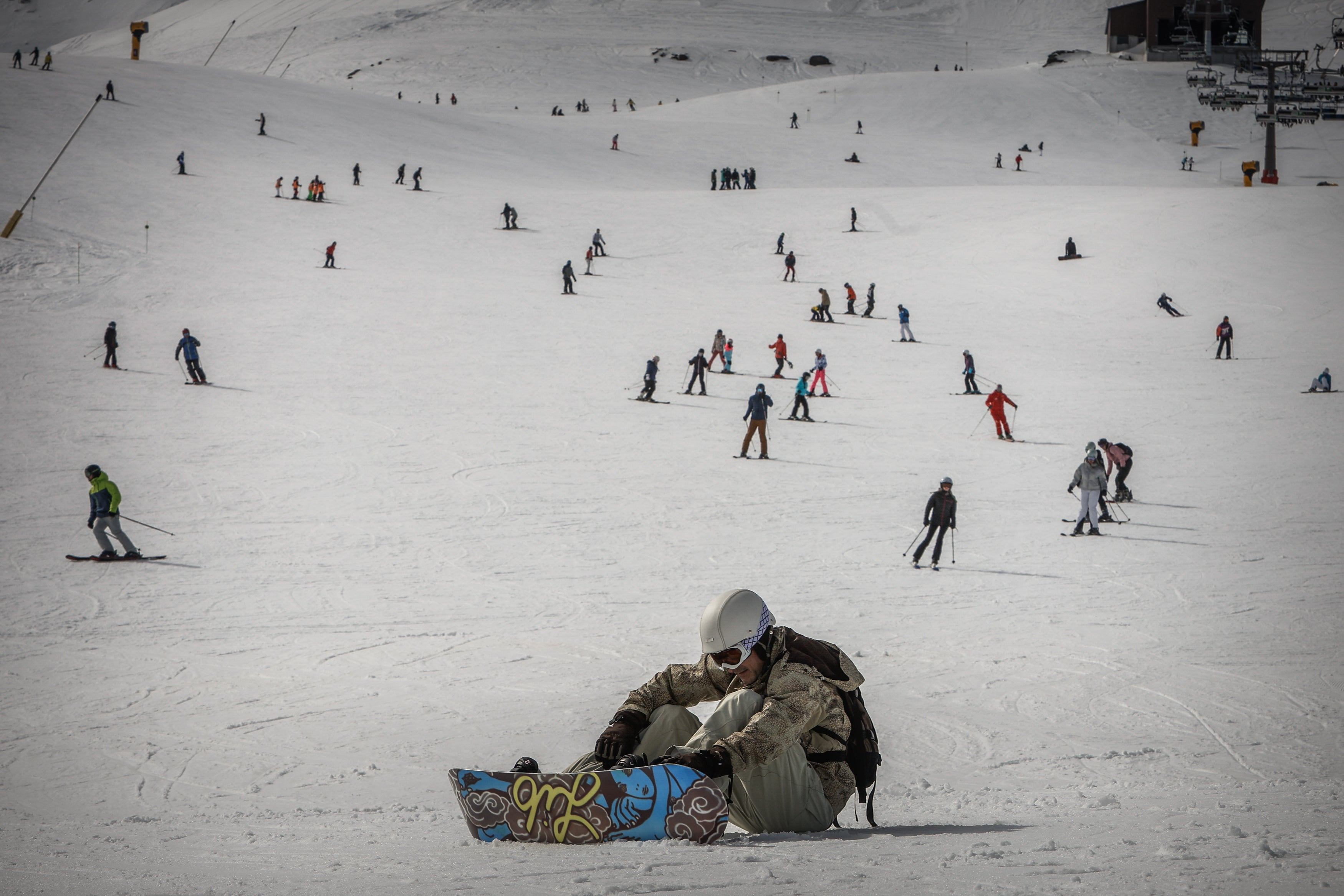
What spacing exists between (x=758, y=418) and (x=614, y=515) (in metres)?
4.10

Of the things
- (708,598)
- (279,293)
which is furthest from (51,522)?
(279,293)

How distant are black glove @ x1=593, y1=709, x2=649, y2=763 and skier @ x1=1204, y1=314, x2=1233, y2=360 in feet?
85.2

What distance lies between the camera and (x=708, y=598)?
10.7 metres

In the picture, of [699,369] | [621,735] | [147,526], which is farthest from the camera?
[699,369]

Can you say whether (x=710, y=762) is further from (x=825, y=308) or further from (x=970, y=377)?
(x=825, y=308)

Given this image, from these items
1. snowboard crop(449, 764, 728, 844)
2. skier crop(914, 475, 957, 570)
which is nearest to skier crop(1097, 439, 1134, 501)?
skier crop(914, 475, 957, 570)

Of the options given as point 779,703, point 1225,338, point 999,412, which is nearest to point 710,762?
point 779,703

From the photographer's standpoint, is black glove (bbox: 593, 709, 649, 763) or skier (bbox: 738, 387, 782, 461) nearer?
black glove (bbox: 593, 709, 649, 763)

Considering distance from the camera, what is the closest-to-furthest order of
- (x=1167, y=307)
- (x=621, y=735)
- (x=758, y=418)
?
1. (x=621, y=735)
2. (x=758, y=418)
3. (x=1167, y=307)

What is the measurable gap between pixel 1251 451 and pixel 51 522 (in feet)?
60.0

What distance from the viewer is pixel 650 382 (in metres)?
21.7

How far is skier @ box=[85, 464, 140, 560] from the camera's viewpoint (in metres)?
11.8

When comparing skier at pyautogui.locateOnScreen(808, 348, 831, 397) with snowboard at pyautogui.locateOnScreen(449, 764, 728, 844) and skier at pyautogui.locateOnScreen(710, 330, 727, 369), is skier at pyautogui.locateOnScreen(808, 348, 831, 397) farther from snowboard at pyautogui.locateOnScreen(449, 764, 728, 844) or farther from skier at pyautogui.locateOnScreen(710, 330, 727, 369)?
snowboard at pyautogui.locateOnScreen(449, 764, 728, 844)

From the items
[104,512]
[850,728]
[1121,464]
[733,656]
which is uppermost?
[733,656]
